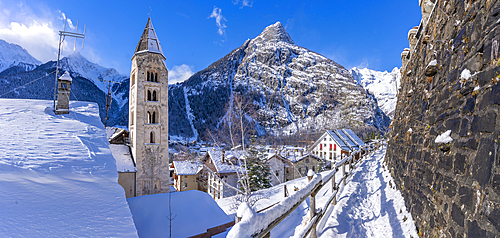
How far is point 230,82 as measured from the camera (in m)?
194

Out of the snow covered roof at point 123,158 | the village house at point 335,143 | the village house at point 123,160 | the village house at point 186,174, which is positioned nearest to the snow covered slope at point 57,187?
the village house at point 123,160

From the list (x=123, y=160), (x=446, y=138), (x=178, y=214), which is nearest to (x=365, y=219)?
(x=446, y=138)

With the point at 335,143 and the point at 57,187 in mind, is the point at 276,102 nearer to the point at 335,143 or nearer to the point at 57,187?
the point at 335,143

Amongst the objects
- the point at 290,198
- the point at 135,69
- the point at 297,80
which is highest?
the point at 297,80

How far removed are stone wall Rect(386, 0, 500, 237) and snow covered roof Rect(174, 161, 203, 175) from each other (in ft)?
113

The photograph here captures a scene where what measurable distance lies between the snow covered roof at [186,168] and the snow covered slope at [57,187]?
101ft

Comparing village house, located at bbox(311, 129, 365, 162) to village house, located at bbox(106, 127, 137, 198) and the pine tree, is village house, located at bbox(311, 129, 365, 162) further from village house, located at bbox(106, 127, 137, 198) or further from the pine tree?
village house, located at bbox(106, 127, 137, 198)

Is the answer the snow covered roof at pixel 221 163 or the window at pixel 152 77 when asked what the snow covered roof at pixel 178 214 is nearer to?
the window at pixel 152 77

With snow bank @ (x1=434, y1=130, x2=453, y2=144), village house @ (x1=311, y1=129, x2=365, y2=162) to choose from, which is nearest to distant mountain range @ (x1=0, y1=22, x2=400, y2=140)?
village house @ (x1=311, y1=129, x2=365, y2=162)

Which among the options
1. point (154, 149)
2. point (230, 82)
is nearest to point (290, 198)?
point (154, 149)

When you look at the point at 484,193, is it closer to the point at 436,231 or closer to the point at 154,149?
the point at 436,231

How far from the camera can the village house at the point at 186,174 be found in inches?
1387

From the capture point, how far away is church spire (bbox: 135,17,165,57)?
26094 mm

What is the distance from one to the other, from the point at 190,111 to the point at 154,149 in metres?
151
